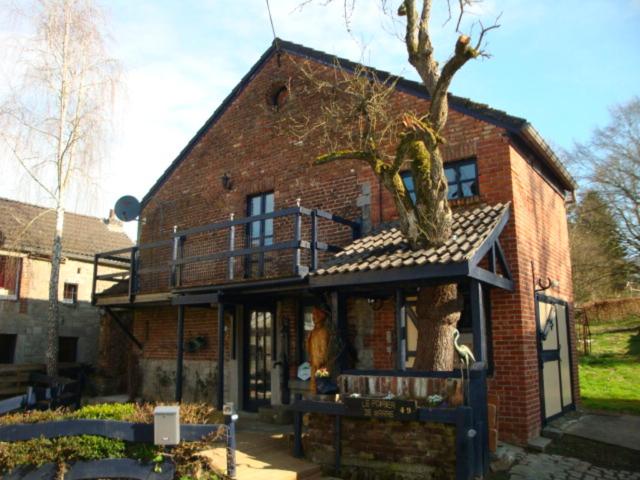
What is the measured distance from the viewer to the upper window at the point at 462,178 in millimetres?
9445

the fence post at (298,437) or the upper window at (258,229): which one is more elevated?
the upper window at (258,229)

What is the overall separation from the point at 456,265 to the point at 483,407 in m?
1.82

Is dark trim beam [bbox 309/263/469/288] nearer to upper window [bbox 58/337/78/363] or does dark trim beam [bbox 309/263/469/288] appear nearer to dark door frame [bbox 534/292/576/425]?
dark door frame [bbox 534/292/576/425]

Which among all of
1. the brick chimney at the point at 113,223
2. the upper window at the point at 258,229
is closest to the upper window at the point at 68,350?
the brick chimney at the point at 113,223

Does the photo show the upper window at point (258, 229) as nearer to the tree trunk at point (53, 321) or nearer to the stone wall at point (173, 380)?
the stone wall at point (173, 380)

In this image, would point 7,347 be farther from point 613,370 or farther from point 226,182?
point 613,370

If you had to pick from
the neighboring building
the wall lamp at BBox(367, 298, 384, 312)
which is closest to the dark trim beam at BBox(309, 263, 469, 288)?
the wall lamp at BBox(367, 298, 384, 312)

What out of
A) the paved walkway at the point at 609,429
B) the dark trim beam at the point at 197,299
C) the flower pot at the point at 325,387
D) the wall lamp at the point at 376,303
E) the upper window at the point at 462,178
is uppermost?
the upper window at the point at 462,178

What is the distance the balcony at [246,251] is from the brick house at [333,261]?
0.04 meters

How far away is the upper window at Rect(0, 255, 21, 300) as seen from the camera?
16844 mm

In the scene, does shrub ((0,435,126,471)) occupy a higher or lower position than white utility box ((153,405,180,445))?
lower

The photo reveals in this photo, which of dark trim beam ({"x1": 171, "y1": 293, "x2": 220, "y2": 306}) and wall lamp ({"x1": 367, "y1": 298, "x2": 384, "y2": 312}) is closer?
wall lamp ({"x1": 367, "y1": 298, "x2": 384, "y2": 312})

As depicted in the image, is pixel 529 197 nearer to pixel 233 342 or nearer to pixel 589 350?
pixel 233 342

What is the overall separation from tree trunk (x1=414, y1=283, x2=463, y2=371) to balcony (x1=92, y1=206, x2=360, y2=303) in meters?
2.29
